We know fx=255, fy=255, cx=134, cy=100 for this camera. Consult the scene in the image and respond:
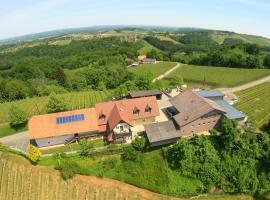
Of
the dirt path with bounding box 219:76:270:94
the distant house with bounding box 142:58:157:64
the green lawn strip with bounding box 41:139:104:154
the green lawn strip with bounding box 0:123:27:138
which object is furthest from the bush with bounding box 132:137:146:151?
→ the distant house with bounding box 142:58:157:64

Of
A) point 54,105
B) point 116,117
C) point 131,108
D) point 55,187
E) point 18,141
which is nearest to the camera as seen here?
point 55,187

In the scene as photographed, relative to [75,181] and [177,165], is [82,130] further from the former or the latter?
[177,165]

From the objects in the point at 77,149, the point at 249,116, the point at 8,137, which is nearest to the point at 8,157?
the point at 8,137

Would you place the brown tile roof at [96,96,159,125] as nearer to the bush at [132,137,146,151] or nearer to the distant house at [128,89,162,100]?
the bush at [132,137,146,151]

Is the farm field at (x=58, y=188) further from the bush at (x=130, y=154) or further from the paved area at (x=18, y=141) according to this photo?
the paved area at (x=18, y=141)

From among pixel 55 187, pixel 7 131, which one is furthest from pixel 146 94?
pixel 7 131

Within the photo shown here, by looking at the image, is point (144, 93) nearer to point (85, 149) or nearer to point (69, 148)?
point (69, 148)

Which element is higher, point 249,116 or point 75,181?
point 249,116

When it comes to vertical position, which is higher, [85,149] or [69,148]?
[85,149]
